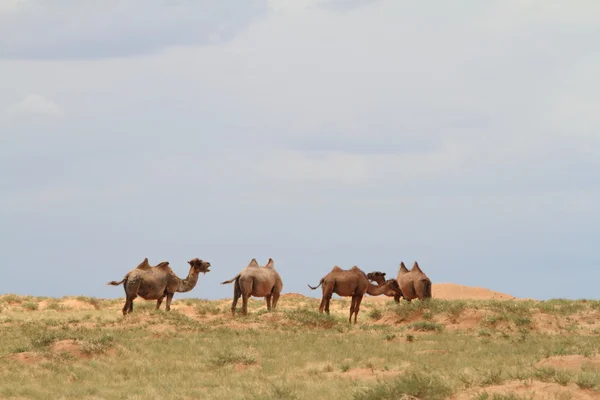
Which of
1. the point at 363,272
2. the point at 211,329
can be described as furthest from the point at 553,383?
the point at 363,272

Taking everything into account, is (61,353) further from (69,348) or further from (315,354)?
(315,354)

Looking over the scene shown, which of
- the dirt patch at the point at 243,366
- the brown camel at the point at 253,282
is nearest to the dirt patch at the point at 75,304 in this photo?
the brown camel at the point at 253,282

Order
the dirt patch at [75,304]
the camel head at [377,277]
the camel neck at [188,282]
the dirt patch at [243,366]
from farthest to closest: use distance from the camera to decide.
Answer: the dirt patch at [75,304]
the camel head at [377,277]
the camel neck at [188,282]
the dirt patch at [243,366]

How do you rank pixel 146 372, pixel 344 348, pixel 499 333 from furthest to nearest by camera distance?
pixel 499 333
pixel 344 348
pixel 146 372

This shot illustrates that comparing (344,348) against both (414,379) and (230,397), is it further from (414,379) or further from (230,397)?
(414,379)

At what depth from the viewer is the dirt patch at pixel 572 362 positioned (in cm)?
1806

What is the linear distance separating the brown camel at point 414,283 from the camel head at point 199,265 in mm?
7785

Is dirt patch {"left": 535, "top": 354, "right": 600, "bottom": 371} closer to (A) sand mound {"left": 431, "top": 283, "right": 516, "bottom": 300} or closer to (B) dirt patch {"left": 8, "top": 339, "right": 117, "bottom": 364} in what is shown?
(B) dirt patch {"left": 8, "top": 339, "right": 117, "bottom": 364}

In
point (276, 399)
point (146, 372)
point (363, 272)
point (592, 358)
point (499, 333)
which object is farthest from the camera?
point (363, 272)

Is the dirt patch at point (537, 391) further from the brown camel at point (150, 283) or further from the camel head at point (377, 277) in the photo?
the camel head at point (377, 277)

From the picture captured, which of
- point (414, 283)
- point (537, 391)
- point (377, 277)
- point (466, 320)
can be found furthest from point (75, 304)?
point (537, 391)

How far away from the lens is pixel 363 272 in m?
34.2

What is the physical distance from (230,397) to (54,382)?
15.8ft

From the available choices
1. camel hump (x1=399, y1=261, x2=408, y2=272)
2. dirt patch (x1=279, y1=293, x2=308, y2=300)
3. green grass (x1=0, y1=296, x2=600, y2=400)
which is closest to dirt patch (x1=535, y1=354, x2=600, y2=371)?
green grass (x1=0, y1=296, x2=600, y2=400)
